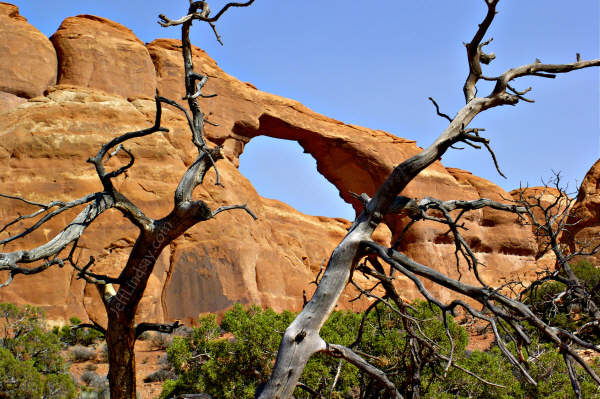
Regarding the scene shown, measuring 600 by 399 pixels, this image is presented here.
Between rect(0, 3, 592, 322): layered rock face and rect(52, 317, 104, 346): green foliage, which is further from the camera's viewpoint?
rect(0, 3, 592, 322): layered rock face

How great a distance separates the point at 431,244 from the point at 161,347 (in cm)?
1805

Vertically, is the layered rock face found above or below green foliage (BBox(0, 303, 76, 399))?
above

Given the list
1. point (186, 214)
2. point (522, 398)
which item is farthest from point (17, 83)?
point (522, 398)

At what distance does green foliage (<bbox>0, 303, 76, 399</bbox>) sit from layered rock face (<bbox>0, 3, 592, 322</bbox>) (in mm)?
4162

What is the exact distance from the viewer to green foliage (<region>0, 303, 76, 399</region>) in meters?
9.43

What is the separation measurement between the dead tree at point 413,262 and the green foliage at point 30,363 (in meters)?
7.42

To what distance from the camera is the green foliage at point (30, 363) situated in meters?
9.43

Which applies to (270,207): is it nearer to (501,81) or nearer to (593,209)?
(593,209)

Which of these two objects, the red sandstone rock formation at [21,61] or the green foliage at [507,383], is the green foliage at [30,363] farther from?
the red sandstone rock formation at [21,61]

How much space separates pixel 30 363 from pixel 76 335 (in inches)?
279

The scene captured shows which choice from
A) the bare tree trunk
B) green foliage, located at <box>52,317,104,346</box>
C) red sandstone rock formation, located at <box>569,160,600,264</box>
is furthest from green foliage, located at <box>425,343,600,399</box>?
red sandstone rock formation, located at <box>569,160,600,264</box>

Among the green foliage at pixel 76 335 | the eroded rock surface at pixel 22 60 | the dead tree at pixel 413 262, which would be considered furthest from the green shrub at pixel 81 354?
the dead tree at pixel 413 262

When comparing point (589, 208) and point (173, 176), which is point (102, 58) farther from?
point (589, 208)

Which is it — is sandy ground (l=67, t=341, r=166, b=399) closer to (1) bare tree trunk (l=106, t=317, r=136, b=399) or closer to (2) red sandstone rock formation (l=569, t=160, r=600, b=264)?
(1) bare tree trunk (l=106, t=317, r=136, b=399)
